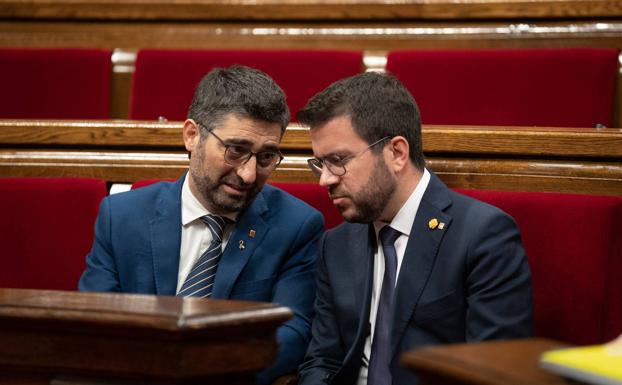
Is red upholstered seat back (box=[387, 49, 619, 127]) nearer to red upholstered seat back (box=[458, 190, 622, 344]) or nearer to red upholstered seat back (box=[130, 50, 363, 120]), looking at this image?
red upholstered seat back (box=[130, 50, 363, 120])

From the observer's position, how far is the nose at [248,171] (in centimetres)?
67

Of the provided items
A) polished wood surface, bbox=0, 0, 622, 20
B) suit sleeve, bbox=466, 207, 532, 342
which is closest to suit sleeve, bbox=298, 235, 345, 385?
suit sleeve, bbox=466, 207, 532, 342

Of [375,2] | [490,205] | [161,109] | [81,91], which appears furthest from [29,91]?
[490,205]

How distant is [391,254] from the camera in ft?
2.05

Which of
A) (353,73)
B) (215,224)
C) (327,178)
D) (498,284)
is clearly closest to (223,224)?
(215,224)

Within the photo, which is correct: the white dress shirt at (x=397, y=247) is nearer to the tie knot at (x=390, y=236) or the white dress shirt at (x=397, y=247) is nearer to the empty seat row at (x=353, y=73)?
the tie knot at (x=390, y=236)

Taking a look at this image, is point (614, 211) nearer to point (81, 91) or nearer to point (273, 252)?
point (273, 252)

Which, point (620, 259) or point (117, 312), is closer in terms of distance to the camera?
point (117, 312)

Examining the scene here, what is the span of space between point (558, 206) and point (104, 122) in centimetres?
40

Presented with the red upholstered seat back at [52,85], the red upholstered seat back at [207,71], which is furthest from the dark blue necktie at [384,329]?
the red upholstered seat back at [52,85]

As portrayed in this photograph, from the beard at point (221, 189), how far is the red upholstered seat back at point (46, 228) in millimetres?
120

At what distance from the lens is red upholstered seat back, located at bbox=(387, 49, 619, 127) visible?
34.9 inches

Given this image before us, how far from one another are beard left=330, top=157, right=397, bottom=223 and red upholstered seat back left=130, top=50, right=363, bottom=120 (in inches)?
13.4

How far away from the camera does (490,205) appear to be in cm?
61
